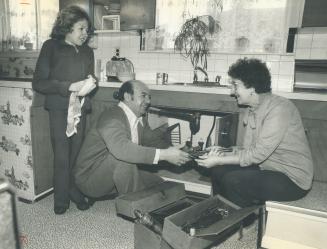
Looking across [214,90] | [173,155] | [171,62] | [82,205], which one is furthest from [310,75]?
[82,205]

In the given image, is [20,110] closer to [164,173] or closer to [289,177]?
[164,173]

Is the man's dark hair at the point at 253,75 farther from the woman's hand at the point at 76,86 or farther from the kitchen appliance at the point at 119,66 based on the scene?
the kitchen appliance at the point at 119,66

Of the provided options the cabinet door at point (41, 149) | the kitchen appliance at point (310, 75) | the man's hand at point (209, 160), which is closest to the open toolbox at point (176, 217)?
the man's hand at point (209, 160)

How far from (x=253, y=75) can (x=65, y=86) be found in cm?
126

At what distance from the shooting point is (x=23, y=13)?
12.9 feet

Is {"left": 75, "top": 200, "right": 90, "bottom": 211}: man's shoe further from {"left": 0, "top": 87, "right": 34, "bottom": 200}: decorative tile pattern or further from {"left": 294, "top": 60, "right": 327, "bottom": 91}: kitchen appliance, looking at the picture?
{"left": 294, "top": 60, "right": 327, "bottom": 91}: kitchen appliance

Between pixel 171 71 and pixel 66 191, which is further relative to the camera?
pixel 171 71

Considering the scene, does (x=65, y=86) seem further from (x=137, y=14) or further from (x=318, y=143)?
(x=318, y=143)

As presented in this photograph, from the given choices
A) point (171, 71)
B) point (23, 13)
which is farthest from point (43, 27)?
point (171, 71)

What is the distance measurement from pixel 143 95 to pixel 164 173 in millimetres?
1004

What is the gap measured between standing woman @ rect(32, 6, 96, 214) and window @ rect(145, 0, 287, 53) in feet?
3.86

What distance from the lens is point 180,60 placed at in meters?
3.26

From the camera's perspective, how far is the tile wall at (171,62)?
288 centimetres

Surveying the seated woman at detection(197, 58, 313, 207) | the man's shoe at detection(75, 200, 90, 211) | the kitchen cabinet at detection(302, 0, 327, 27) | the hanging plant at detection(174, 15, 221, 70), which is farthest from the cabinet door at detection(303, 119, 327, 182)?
the man's shoe at detection(75, 200, 90, 211)
